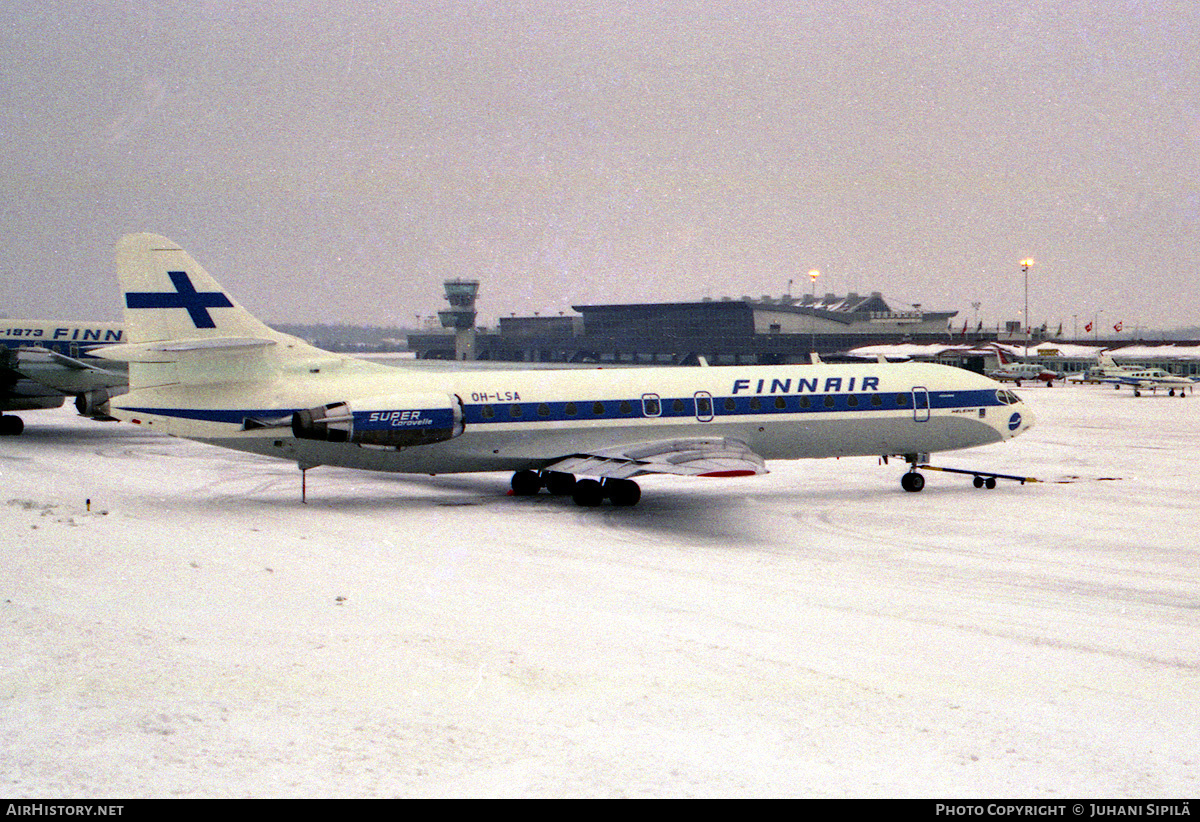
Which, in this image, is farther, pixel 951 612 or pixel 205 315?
pixel 205 315

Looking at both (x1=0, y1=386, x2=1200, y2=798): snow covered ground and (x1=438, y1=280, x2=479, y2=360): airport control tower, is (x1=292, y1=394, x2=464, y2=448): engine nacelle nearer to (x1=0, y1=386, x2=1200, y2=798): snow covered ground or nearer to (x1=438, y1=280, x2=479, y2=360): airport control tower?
(x1=0, y1=386, x2=1200, y2=798): snow covered ground

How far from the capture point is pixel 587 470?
938 inches

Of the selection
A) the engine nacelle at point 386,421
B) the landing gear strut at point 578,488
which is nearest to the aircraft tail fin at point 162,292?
the engine nacelle at point 386,421

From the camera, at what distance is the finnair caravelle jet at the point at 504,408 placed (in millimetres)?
22953

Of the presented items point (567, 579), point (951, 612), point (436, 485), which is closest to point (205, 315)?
point (436, 485)

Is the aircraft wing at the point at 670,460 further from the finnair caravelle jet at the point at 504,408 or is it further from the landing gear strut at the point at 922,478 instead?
the landing gear strut at the point at 922,478

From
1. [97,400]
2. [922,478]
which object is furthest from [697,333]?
[922,478]

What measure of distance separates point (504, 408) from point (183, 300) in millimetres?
7458

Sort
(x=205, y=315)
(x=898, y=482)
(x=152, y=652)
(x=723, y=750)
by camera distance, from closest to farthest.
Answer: (x=723, y=750), (x=152, y=652), (x=205, y=315), (x=898, y=482)

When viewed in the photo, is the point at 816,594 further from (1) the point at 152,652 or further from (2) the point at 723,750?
(1) the point at 152,652

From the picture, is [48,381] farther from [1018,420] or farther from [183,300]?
[1018,420]

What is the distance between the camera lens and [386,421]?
23344 millimetres

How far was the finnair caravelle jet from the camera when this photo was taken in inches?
904

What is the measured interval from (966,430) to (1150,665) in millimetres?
17114
